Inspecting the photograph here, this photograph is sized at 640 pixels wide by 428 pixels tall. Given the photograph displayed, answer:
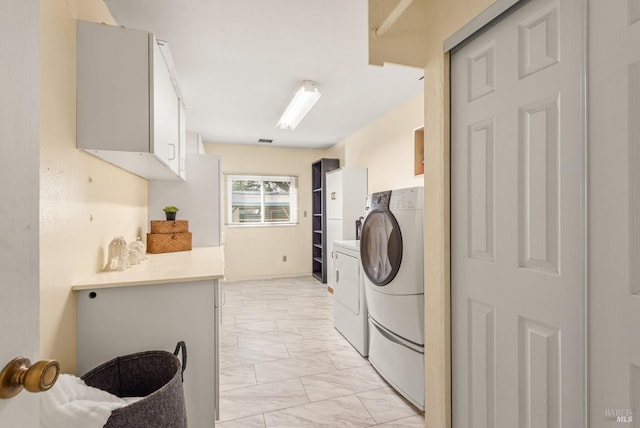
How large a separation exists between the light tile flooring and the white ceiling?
2452mm

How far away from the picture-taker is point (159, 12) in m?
1.86

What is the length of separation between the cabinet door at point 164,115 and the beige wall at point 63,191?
1.08 feet

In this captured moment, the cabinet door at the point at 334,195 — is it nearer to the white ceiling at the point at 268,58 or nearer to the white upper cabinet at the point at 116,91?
the white ceiling at the point at 268,58

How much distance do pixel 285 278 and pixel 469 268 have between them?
4570 mm

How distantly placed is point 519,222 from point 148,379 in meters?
1.74

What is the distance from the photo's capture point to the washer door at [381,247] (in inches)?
83.5

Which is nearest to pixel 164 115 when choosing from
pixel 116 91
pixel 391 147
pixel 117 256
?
pixel 116 91

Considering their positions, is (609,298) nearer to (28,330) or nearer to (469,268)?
(469,268)

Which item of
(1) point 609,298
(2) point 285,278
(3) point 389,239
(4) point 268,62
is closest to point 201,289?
(3) point 389,239

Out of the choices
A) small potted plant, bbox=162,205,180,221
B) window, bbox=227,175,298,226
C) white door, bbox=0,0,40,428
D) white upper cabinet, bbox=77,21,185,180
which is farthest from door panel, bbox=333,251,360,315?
window, bbox=227,175,298,226

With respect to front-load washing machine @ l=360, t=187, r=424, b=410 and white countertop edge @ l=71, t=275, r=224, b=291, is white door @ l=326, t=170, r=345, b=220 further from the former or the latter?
white countertop edge @ l=71, t=275, r=224, b=291

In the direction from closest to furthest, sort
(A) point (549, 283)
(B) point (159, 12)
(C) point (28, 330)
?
(C) point (28, 330) → (A) point (549, 283) → (B) point (159, 12)

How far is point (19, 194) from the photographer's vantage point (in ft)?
1.73

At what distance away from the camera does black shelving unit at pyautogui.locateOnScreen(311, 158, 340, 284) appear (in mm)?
5250
